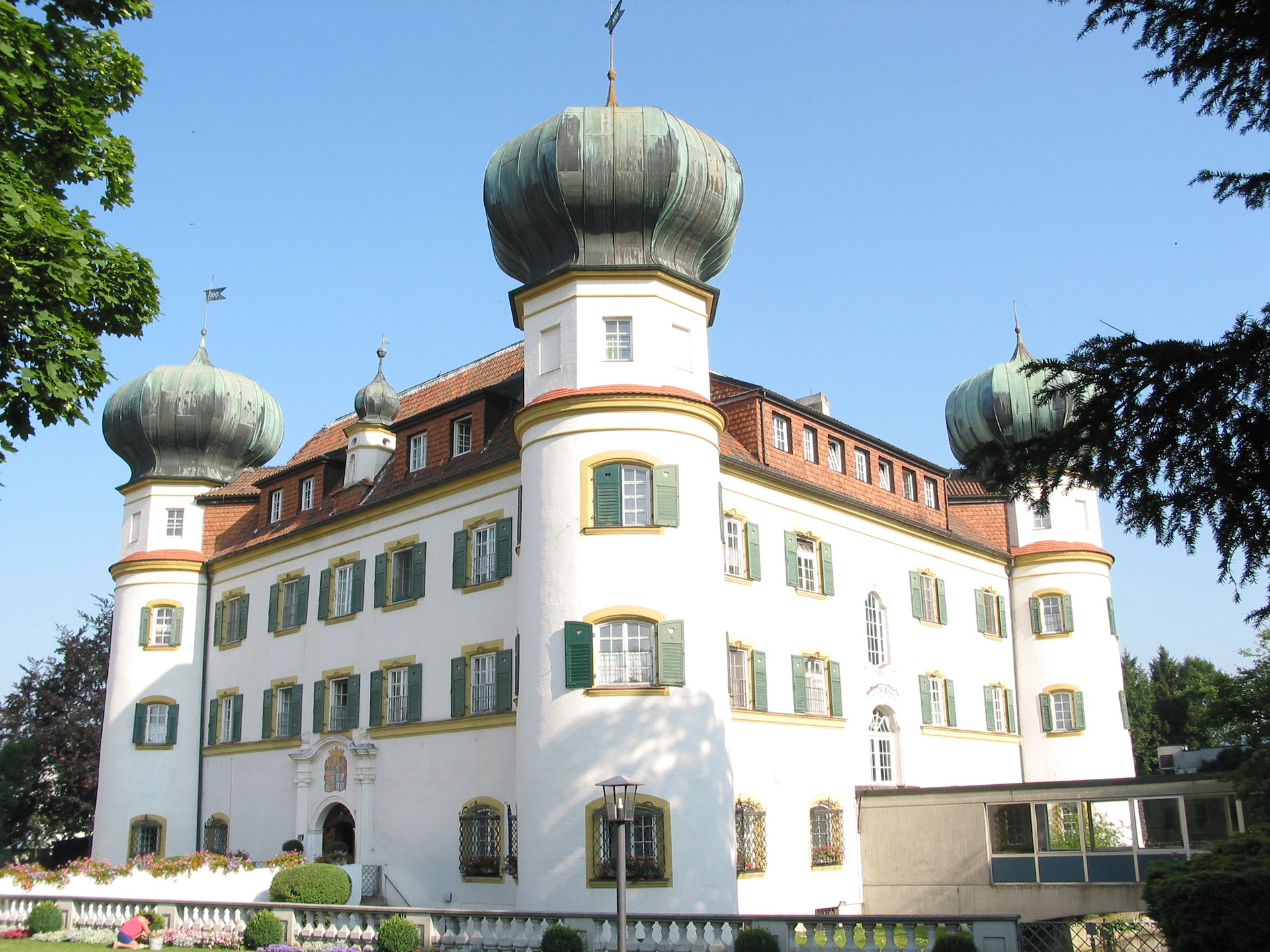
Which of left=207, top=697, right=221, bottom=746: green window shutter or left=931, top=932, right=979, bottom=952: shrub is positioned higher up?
left=207, top=697, right=221, bottom=746: green window shutter

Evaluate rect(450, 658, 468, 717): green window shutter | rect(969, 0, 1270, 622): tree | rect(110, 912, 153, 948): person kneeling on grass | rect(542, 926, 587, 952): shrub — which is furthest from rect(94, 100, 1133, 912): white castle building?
rect(969, 0, 1270, 622): tree

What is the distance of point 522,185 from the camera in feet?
75.2

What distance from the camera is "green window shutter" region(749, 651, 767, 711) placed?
24.2 metres

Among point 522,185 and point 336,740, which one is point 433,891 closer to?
point 336,740

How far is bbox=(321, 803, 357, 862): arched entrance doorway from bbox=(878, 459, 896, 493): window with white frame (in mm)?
14904

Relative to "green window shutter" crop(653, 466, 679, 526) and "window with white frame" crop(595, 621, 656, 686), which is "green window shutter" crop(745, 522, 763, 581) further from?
"window with white frame" crop(595, 621, 656, 686)

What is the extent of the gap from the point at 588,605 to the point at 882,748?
10.2 meters

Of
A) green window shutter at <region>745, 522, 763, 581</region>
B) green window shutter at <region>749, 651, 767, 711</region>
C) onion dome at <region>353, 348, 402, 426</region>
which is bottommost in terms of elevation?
green window shutter at <region>749, 651, 767, 711</region>

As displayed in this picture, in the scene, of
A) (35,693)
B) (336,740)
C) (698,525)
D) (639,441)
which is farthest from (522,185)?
(35,693)

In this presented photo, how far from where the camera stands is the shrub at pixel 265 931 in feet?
62.4

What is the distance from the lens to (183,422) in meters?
34.8

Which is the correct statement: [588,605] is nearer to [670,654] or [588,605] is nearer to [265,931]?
[670,654]

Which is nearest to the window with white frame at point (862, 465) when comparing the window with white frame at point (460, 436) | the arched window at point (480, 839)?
the window with white frame at point (460, 436)

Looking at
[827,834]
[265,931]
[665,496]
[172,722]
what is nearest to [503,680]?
[665,496]
